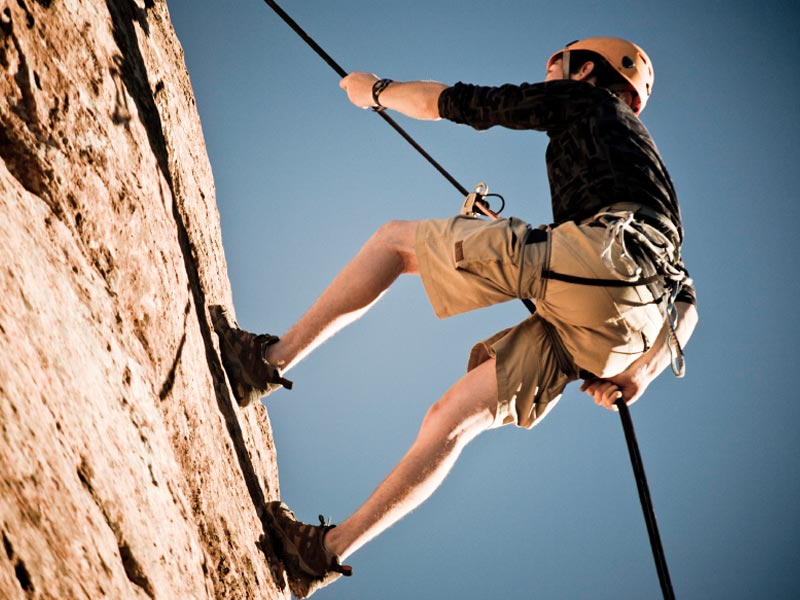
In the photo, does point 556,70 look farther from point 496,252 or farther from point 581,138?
point 496,252

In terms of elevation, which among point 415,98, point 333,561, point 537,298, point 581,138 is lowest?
point 333,561

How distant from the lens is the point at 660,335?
3.72 m

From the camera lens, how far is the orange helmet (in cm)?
383

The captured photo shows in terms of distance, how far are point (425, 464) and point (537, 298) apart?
856 mm

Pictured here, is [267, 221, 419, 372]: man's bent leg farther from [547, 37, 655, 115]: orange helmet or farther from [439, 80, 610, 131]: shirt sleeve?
[547, 37, 655, 115]: orange helmet

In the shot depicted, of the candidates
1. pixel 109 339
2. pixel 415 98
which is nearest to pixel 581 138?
pixel 415 98

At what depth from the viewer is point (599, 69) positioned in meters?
3.85

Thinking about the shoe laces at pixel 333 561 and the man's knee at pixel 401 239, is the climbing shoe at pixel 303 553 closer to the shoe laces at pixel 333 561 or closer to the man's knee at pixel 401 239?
the shoe laces at pixel 333 561

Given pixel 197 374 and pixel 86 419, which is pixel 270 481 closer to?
pixel 197 374

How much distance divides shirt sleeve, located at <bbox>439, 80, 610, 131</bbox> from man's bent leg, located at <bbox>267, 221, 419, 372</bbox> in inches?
22.9

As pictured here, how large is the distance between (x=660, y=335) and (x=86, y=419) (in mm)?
2649

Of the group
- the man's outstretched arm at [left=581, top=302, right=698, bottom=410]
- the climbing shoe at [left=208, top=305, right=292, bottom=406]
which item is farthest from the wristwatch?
the man's outstretched arm at [left=581, top=302, right=698, bottom=410]

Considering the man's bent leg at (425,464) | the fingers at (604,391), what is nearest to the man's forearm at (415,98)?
the man's bent leg at (425,464)

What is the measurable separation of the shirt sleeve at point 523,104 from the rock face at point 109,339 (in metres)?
1.38
